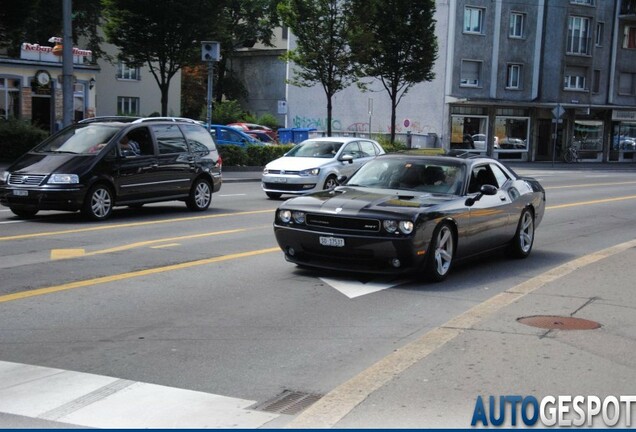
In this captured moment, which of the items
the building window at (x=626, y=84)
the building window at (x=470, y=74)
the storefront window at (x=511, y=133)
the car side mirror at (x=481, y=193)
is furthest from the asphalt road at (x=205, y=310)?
the building window at (x=626, y=84)

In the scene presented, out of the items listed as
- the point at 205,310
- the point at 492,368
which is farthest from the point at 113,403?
the point at 205,310

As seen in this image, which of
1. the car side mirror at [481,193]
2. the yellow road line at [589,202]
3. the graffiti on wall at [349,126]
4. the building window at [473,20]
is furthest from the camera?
the graffiti on wall at [349,126]

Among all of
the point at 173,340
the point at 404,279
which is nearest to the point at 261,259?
the point at 404,279

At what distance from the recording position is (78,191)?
1543 cm

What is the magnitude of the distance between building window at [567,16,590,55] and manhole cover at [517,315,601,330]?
54.3 metres

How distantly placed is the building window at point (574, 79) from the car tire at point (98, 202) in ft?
159

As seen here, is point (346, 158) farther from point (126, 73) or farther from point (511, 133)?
point (126, 73)

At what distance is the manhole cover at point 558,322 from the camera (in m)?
8.01

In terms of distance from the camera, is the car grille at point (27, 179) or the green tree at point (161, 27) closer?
the car grille at point (27, 179)

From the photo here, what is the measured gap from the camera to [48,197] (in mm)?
15305

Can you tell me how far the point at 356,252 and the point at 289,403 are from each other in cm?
415

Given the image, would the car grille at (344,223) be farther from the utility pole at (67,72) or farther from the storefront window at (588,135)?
the storefront window at (588,135)

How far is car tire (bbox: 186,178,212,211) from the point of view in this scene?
18.1m

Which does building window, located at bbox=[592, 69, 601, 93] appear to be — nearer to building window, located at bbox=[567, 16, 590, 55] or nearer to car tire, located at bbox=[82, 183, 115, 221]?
building window, located at bbox=[567, 16, 590, 55]
